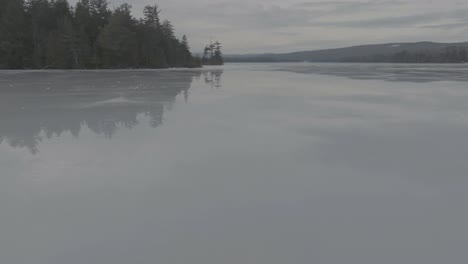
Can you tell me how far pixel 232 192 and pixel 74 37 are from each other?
145 ft

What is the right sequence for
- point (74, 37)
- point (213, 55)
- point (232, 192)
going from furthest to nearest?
point (213, 55), point (74, 37), point (232, 192)

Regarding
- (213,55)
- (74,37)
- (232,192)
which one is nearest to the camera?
(232,192)

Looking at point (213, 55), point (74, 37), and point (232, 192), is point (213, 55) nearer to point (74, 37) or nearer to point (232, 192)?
point (74, 37)

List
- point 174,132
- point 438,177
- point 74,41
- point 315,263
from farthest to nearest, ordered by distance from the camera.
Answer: point 74,41
point 174,132
point 438,177
point 315,263

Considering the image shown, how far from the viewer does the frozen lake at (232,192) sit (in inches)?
94.6

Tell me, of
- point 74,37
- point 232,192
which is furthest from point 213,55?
point 232,192

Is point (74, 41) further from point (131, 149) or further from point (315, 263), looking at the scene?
point (315, 263)

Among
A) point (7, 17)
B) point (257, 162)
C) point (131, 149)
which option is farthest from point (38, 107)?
point (7, 17)

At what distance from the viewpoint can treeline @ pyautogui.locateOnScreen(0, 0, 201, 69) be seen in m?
42.6

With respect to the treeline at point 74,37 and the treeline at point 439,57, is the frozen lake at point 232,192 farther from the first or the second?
the treeline at point 439,57

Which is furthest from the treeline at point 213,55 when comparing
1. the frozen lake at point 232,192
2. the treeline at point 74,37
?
the frozen lake at point 232,192

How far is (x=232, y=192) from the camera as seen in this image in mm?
3416

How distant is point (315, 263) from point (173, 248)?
879 millimetres

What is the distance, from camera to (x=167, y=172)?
4012mm
